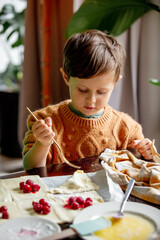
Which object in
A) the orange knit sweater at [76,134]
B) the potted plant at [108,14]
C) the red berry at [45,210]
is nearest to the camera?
the red berry at [45,210]

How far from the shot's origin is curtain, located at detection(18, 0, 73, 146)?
2.74m

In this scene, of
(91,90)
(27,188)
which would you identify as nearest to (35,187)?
(27,188)

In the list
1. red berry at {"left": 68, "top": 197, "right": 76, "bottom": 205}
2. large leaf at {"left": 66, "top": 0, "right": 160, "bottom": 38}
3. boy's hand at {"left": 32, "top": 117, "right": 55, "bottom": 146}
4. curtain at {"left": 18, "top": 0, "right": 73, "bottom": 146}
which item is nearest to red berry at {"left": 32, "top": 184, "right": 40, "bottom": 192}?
red berry at {"left": 68, "top": 197, "right": 76, "bottom": 205}

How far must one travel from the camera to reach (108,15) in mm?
2062

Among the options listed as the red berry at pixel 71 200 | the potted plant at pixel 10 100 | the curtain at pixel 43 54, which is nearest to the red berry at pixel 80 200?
the red berry at pixel 71 200

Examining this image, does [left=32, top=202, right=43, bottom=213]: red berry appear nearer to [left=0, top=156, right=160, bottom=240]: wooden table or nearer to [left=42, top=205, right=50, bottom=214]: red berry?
[left=42, top=205, right=50, bottom=214]: red berry

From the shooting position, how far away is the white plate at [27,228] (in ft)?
2.15

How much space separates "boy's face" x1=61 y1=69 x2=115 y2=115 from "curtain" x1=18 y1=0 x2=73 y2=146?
150cm

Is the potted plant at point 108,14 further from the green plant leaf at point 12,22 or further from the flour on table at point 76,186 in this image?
the green plant leaf at point 12,22

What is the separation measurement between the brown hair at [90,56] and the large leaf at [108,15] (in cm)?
73

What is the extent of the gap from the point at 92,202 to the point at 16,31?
2.78 metres

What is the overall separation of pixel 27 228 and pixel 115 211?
0.21 metres

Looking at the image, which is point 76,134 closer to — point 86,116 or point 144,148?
point 86,116

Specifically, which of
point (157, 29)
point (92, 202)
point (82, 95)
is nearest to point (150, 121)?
point (157, 29)
